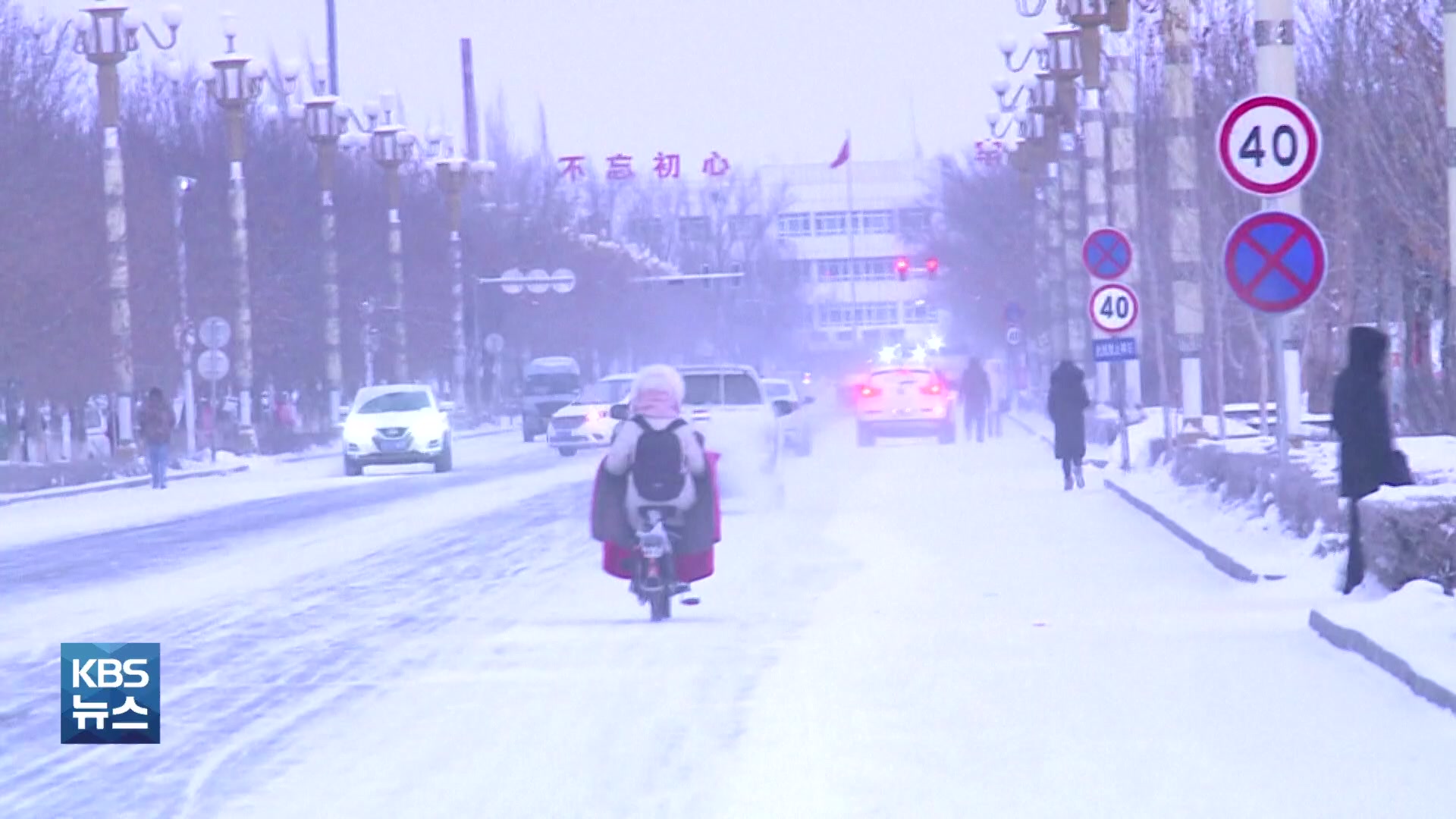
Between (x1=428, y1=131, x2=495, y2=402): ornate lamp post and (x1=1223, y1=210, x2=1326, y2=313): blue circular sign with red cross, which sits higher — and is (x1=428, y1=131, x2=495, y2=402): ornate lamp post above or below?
above

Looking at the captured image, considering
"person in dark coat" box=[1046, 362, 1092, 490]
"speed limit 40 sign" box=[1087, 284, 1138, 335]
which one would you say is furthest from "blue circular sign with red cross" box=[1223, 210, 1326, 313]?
"person in dark coat" box=[1046, 362, 1092, 490]

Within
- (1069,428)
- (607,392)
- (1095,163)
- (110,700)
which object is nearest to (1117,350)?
(1069,428)

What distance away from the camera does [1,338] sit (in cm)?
4722

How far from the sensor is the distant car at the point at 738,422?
102 feet

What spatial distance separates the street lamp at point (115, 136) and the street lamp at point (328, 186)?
10640 mm

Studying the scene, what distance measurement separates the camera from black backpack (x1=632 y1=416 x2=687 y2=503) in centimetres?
1738

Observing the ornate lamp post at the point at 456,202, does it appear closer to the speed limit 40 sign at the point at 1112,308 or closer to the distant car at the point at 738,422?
the distant car at the point at 738,422

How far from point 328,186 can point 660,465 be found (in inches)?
1947

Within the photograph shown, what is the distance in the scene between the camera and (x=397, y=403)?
49.8 meters

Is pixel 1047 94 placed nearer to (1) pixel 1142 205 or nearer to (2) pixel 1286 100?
(1) pixel 1142 205

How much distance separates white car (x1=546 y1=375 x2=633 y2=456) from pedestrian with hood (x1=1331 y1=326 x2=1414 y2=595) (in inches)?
1508

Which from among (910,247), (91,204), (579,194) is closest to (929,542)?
(91,204)

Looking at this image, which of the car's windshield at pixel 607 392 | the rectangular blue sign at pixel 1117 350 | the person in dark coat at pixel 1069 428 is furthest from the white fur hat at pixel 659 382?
the car's windshield at pixel 607 392

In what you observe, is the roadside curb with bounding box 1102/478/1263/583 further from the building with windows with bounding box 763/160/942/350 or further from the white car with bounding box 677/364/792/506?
the building with windows with bounding box 763/160/942/350
